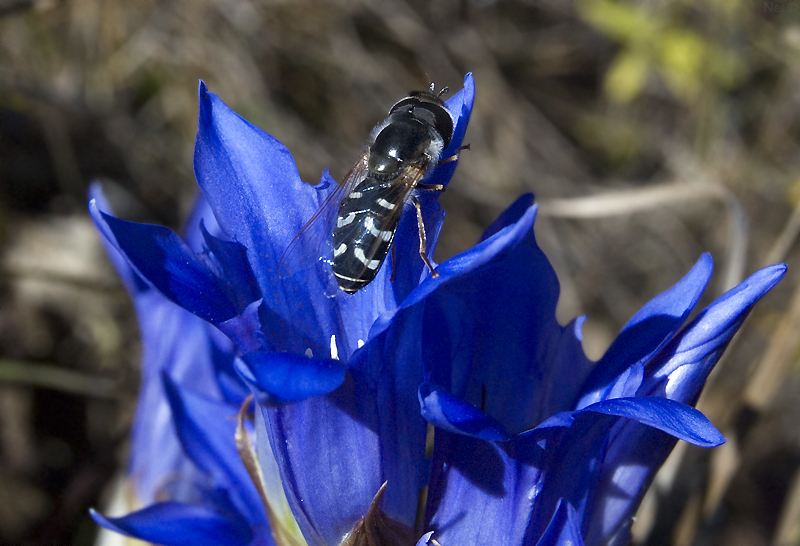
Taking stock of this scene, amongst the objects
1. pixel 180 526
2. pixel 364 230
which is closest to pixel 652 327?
pixel 364 230

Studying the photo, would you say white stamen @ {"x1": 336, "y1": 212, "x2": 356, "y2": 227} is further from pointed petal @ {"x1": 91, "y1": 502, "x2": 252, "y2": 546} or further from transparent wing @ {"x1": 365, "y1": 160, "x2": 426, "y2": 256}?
pointed petal @ {"x1": 91, "y1": 502, "x2": 252, "y2": 546}

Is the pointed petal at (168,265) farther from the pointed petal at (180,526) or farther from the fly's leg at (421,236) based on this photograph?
the pointed petal at (180,526)

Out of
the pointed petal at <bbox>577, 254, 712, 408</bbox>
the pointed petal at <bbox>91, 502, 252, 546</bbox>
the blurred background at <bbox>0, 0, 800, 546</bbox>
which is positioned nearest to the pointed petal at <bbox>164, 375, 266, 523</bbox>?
the pointed petal at <bbox>91, 502, 252, 546</bbox>

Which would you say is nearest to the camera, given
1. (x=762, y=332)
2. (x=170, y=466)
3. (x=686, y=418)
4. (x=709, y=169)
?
(x=686, y=418)

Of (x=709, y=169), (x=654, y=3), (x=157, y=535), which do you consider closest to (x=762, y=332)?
(x=709, y=169)

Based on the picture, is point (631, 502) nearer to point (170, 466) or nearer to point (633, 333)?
point (633, 333)

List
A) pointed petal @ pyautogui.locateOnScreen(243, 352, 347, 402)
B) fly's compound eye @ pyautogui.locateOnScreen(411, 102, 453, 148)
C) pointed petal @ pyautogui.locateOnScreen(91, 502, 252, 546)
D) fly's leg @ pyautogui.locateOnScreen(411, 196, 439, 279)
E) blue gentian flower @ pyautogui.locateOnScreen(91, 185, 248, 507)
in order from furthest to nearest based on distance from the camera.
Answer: blue gentian flower @ pyautogui.locateOnScreen(91, 185, 248, 507)
fly's compound eye @ pyautogui.locateOnScreen(411, 102, 453, 148)
pointed petal @ pyautogui.locateOnScreen(91, 502, 252, 546)
fly's leg @ pyautogui.locateOnScreen(411, 196, 439, 279)
pointed petal @ pyautogui.locateOnScreen(243, 352, 347, 402)
